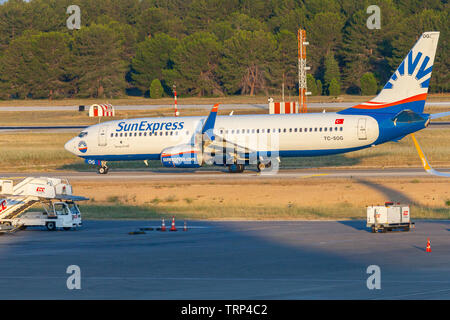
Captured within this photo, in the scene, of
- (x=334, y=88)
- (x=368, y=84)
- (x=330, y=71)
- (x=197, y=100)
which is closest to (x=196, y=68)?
(x=197, y=100)

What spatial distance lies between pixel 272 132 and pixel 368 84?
8413 cm

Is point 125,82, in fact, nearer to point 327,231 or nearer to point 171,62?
point 171,62

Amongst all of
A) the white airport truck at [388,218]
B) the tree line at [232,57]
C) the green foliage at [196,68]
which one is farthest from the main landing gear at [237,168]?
the green foliage at [196,68]

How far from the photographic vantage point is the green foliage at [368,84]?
434 feet

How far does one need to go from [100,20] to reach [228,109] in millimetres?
69051

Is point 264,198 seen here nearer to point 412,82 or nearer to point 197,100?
point 412,82

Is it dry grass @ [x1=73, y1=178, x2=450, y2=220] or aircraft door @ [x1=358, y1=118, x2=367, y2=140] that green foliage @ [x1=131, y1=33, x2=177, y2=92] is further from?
dry grass @ [x1=73, y1=178, x2=450, y2=220]

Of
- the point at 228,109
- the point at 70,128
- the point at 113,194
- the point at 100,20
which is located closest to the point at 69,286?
the point at 113,194

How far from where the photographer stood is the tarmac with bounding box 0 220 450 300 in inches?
782

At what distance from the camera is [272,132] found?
52.4m

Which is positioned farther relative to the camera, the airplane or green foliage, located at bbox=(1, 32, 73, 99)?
green foliage, located at bbox=(1, 32, 73, 99)

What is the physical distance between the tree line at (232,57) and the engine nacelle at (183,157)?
84847 millimetres

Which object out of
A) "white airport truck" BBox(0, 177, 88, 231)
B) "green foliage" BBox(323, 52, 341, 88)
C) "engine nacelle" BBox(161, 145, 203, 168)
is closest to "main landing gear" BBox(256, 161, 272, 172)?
"engine nacelle" BBox(161, 145, 203, 168)

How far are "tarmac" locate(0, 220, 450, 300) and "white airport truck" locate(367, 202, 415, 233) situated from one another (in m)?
0.55
